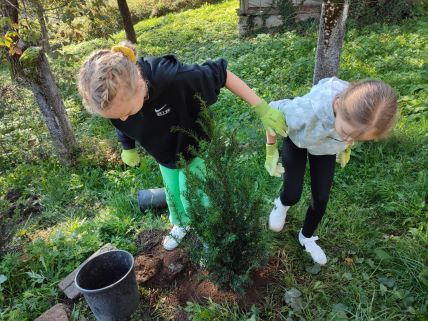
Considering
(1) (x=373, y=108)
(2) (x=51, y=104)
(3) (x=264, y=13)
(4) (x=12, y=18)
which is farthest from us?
(3) (x=264, y=13)

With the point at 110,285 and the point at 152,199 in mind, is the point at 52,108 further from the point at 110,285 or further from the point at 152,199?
the point at 110,285

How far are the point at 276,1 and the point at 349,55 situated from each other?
3.96m

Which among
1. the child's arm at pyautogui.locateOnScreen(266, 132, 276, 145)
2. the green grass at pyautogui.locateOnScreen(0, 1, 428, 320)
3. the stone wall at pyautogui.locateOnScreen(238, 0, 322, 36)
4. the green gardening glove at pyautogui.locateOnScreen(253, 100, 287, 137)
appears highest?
the green gardening glove at pyautogui.locateOnScreen(253, 100, 287, 137)

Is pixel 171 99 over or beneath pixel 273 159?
over

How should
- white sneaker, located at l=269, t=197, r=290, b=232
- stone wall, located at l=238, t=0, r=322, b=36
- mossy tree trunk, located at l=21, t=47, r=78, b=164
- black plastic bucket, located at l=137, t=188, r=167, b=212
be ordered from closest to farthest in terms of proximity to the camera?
1. white sneaker, located at l=269, t=197, r=290, b=232
2. black plastic bucket, located at l=137, t=188, r=167, b=212
3. mossy tree trunk, located at l=21, t=47, r=78, b=164
4. stone wall, located at l=238, t=0, r=322, b=36

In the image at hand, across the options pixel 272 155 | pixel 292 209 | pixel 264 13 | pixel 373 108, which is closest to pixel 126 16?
pixel 264 13

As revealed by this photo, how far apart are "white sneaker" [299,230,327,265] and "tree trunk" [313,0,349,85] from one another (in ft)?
6.44

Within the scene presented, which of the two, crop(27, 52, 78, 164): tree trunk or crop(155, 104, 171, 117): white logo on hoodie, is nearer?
crop(155, 104, 171, 117): white logo on hoodie

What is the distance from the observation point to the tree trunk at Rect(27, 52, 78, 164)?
4.31 m

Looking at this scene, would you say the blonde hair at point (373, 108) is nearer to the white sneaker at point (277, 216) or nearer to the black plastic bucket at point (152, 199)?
the white sneaker at point (277, 216)

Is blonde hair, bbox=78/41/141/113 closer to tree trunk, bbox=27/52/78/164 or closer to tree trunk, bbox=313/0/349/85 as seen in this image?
tree trunk, bbox=313/0/349/85

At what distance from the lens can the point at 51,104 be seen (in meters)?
4.53

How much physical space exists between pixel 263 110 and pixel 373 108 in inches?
28.2

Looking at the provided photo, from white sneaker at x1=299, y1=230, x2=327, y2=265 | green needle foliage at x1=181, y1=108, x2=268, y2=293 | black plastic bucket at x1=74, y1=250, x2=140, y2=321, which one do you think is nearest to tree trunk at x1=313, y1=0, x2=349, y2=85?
white sneaker at x1=299, y1=230, x2=327, y2=265
